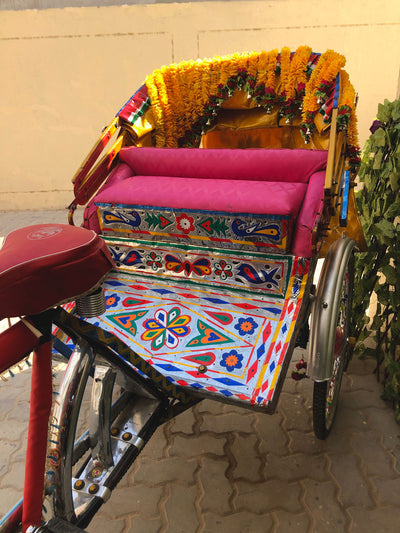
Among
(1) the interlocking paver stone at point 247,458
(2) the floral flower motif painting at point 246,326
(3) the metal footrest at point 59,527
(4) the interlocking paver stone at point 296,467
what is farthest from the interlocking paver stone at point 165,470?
(3) the metal footrest at point 59,527

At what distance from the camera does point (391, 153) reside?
2.08 m

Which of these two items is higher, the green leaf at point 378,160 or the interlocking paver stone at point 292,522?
the green leaf at point 378,160

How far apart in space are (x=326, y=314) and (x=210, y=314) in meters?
0.54

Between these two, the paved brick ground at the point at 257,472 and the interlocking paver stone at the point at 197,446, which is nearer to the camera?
the paved brick ground at the point at 257,472

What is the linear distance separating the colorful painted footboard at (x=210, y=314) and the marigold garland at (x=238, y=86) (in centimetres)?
108

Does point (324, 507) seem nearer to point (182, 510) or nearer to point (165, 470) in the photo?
point (182, 510)

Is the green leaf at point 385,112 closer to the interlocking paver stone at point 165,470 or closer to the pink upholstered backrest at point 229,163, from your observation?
the pink upholstered backrest at point 229,163

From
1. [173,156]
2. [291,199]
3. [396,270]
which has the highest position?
[173,156]

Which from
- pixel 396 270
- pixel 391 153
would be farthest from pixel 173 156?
pixel 396 270

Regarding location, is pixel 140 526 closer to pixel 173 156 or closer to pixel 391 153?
pixel 173 156

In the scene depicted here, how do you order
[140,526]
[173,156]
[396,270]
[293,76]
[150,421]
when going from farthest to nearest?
[293,76] → [173,156] → [396,270] → [140,526] → [150,421]

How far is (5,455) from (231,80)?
8.74 ft

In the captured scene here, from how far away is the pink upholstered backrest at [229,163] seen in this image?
87.0 inches

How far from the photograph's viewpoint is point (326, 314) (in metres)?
1.68
